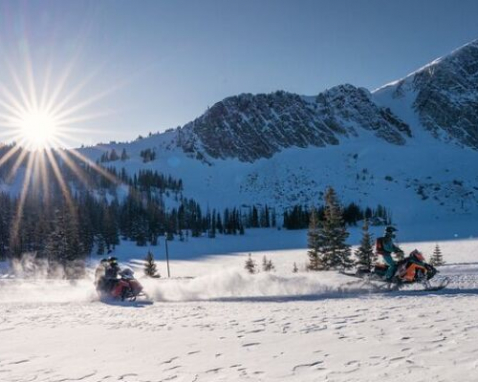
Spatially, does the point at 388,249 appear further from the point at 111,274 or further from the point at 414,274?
the point at 111,274

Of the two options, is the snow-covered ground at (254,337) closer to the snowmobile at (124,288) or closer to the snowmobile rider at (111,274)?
the snowmobile at (124,288)

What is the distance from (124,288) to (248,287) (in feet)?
17.1

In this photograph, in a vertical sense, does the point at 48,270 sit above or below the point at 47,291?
below

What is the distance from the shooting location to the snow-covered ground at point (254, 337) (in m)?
6.40

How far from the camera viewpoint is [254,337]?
28.8 feet

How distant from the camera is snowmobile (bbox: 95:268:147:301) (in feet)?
57.8

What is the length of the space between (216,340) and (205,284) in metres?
9.83

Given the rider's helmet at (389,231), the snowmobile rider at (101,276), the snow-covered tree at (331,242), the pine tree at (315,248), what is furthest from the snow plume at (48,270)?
the rider's helmet at (389,231)

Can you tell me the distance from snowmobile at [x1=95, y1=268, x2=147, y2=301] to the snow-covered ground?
1.08m

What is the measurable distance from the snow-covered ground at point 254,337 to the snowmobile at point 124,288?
3.53 ft

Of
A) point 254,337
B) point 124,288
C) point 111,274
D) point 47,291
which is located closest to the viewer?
point 254,337

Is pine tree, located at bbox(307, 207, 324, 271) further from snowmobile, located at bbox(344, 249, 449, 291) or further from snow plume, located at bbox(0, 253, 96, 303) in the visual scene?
snowmobile, located at bbox(344, 249, 449, 291)

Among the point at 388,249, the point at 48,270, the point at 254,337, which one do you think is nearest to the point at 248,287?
the point at 388,249

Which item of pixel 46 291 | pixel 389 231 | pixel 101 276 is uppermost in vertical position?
pixel 389 231
